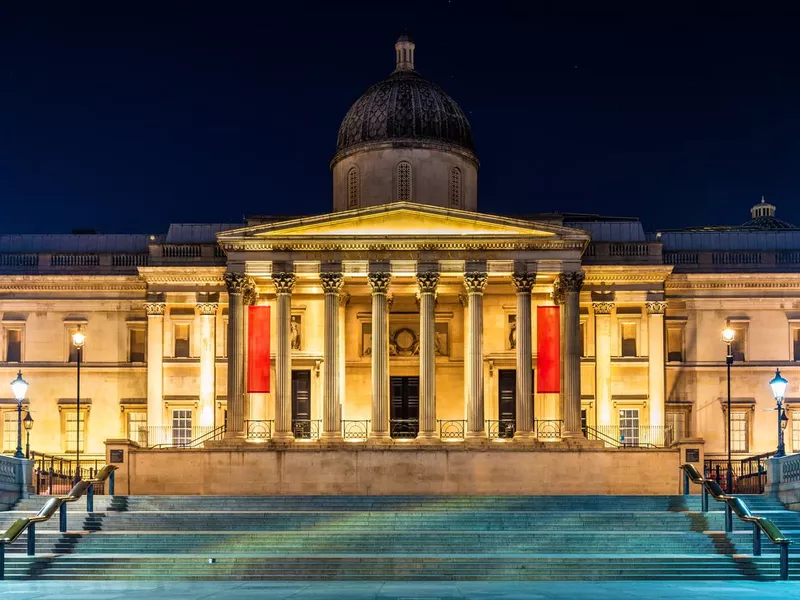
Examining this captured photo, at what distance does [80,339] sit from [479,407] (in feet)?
50.6

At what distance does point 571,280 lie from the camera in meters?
52.4

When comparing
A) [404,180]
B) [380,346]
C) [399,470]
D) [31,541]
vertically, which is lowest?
[31,541]

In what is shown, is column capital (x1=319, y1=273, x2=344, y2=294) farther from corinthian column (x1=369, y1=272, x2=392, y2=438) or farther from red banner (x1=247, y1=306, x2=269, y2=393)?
red banner (x1=247, y1=306, x2=269, y2=393)

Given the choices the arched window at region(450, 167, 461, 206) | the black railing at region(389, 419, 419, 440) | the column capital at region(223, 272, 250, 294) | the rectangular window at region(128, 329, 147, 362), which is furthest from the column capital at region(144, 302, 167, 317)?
the arched window at region(450, 167, 461, 206)

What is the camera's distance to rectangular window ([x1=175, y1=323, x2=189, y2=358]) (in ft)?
193

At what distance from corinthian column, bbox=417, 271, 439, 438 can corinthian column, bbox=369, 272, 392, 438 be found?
1.36 meters

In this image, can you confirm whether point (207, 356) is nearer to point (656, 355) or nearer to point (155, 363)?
point (155, 363)

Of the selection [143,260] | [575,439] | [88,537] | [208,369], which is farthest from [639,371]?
[88,537]

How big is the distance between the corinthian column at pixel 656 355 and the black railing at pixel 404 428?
1022cm

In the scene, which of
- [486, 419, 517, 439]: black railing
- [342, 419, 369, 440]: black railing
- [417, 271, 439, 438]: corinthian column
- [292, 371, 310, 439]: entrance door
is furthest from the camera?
[292, 371, 310, 439]: entrance door

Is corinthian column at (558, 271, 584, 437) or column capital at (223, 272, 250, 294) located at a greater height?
column capital at (223, 272, 250, 294)

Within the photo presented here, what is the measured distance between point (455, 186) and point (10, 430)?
22.4m

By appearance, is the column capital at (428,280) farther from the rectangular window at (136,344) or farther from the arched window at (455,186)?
the rectangular window at (136,344)

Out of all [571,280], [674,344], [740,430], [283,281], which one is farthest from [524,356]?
[740,430]
